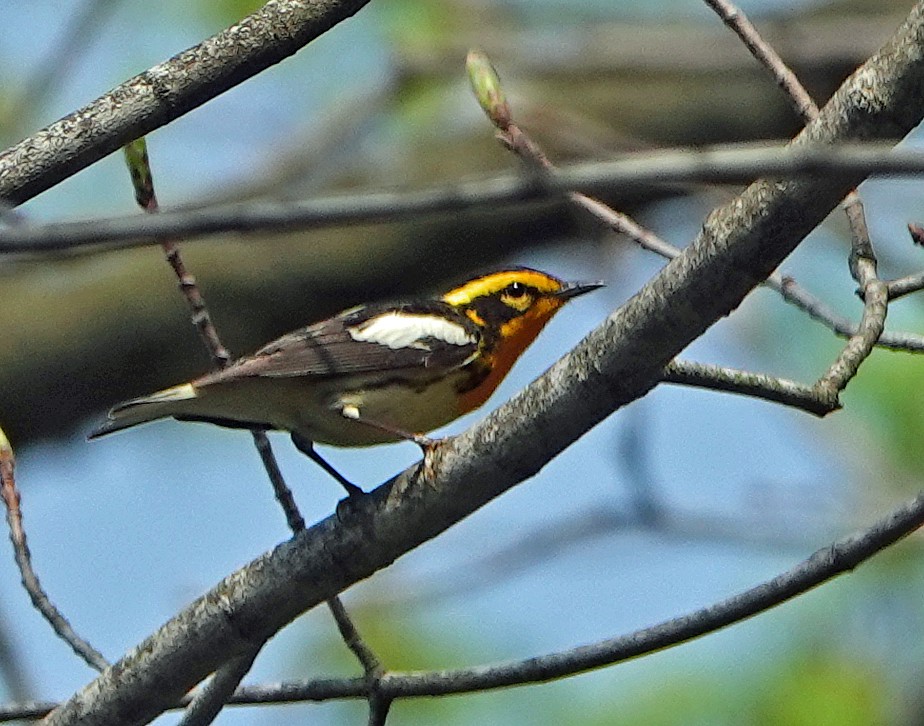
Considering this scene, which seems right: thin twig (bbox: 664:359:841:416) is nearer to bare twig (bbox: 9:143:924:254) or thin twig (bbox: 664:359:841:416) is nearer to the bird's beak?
bare twig (bbox: 9:143:924:254)

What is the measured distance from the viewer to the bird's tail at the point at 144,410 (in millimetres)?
4480

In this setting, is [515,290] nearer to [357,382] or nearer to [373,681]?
[357,382]

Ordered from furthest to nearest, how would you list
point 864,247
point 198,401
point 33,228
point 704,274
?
point 198,401, point 864,247, point 704,274, point 33,228

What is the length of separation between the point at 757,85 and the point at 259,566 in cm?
554

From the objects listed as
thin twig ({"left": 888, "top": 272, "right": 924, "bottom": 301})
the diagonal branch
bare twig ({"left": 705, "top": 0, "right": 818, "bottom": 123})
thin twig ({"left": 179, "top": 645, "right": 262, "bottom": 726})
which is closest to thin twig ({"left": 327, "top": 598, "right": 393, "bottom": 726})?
thin twig ({"left": 179, "top": 645, "right": 262, "bottom": 726})

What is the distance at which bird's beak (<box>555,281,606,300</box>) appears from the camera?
5.60 m

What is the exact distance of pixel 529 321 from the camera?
553 cm

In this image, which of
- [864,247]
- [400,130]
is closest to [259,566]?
[864,247]

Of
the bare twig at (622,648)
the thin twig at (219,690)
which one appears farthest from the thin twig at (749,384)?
the thin twig at (219,690)

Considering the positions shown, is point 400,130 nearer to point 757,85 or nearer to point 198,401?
point 757,85

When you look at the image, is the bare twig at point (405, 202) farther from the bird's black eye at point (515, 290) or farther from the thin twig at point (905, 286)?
the bird's black eye at point (515, 290)

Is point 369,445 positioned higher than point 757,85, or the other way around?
point 757,85

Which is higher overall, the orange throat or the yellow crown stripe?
the yellow crown stripe

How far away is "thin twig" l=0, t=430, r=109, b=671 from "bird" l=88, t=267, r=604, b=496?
485 mm
